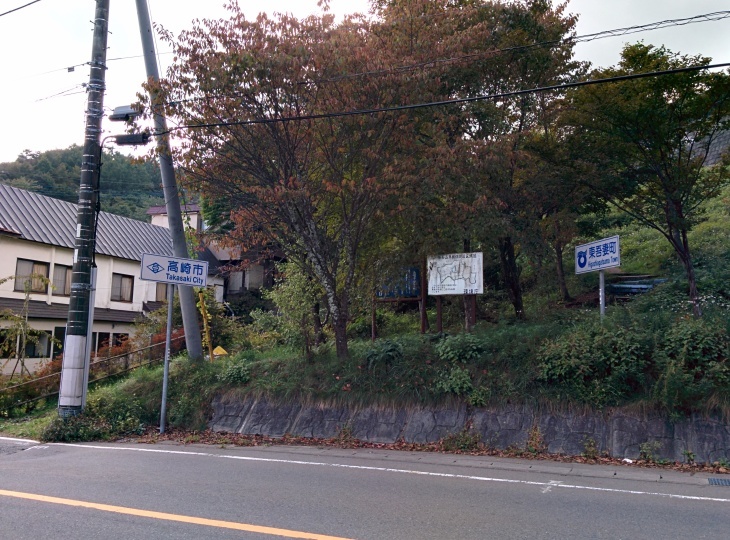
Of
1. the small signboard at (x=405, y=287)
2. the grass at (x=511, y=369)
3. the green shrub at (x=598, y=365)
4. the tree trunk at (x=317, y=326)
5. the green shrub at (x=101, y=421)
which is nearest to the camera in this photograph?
the grass at (x=511, y=369)

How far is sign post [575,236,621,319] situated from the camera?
1127 centimetres

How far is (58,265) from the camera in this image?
28609mm

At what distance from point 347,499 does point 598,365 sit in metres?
5.64

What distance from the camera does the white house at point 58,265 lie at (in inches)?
1048

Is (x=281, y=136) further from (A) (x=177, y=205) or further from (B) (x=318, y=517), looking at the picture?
Answer: (B) (x=318, y=517)

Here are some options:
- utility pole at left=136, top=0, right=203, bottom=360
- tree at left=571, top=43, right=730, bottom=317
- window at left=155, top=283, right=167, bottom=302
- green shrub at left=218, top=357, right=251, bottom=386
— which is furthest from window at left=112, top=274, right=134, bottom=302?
tree at left=571, top=43, right=730, bottom=317

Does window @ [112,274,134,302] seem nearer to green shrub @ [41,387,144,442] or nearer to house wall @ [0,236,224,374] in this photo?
house wall @ [0,236,224,374]

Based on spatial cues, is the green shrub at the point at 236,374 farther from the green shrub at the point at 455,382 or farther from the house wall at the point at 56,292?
the house wall at the point at 56,292

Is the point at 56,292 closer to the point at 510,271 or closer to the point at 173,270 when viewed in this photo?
the point at 173,270

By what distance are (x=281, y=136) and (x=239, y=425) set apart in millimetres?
6034

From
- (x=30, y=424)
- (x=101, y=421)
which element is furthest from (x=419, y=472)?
(x=30, y=424)

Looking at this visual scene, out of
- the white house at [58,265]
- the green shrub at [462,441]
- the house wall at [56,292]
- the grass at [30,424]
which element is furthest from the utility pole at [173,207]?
the house wall at [56,292]

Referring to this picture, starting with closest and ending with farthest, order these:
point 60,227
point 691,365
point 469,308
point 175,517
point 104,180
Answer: point 175,517
point 691,365
point 469,308
point 60,227
point 104,180

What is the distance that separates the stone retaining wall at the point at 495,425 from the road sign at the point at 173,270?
2.71 meters
